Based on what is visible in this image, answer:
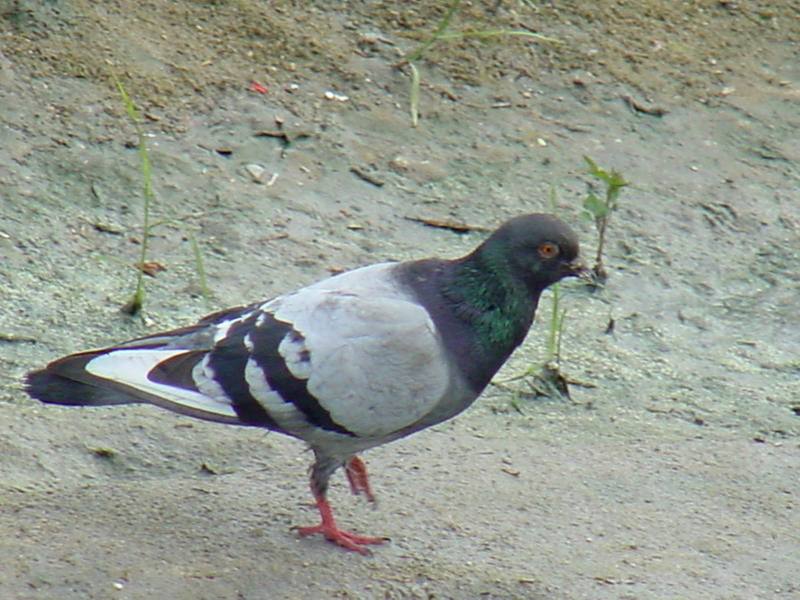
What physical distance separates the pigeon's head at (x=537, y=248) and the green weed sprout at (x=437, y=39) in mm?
2309

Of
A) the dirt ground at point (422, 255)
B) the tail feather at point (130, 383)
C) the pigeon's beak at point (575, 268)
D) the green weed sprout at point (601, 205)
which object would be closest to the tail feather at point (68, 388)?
the tail feather at point (130, 383)

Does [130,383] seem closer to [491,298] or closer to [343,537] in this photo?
[343,537]

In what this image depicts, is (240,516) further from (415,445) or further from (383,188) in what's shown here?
(383,188)

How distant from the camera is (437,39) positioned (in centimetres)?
737

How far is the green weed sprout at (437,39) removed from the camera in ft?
22.5

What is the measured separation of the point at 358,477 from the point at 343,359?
0.51 m

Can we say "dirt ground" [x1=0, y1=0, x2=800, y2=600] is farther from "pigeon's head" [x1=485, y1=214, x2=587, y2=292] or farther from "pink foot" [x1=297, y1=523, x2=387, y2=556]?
"pigeon's head" [x1=485, y1=214, x2=587, y2=292]

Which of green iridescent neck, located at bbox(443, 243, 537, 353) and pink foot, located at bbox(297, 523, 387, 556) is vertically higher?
green iridescent neck, located at bbox(443, 243, 537, 353)

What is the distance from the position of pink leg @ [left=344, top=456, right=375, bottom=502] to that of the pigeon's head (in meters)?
0.75

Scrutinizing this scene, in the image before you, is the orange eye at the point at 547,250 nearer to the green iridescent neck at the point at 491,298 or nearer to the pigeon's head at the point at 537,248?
the pigeon's head at the point at 537,248

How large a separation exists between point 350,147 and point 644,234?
4.44ft

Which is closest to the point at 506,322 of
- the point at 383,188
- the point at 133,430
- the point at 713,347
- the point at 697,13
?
the point at 133,430

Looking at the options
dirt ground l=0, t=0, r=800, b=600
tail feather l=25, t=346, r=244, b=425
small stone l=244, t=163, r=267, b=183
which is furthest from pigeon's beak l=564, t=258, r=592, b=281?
small stone l=244, t=163, r=267, b=183

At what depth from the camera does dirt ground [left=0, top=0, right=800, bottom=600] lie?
433cm
